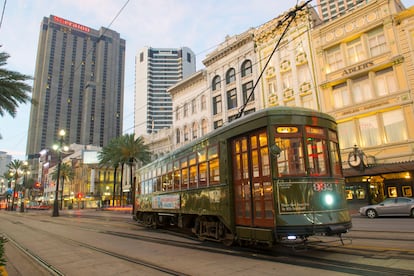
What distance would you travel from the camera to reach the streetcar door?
275 inches

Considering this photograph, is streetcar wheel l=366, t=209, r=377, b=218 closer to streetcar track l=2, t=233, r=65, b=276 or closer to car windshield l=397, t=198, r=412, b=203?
car windshield l=397, t=198, r=412, b=203

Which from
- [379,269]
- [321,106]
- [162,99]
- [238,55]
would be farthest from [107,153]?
[162,99]

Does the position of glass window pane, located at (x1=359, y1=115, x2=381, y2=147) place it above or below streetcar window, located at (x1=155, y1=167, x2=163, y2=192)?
above

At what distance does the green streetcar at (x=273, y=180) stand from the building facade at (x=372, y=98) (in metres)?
15.3

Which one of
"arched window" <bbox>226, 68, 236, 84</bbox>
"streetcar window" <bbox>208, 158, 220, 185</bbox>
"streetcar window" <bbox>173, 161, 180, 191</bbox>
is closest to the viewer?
"streetcar window" <bbox>208, 158, 220, 185</bbox>

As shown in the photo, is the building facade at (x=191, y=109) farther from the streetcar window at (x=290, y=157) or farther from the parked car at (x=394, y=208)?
the streetcar window at (x=290, y=157)

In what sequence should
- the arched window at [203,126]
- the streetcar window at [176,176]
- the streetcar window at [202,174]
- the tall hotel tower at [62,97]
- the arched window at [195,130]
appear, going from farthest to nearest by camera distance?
the tall hotel tower at [62,97], the arched window at [195,130], the arched window at [203,126], the streetcar window at [176,176], the streetcar window at [202,174]

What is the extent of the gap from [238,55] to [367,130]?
1590 cm

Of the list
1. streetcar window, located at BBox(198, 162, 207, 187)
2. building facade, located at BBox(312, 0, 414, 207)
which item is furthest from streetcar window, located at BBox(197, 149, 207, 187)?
building facade, located at BBox(312, 0, 414, 207)

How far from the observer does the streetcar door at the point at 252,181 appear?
6.98 metres

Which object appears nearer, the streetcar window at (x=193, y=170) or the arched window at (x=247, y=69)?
the streetcar window at (x=193, y=170)

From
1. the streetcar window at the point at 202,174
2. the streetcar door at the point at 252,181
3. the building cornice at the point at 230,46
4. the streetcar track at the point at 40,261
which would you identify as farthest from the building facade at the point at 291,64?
the streetcar track at the point at 40,261

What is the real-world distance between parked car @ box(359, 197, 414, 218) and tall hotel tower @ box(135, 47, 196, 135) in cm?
12127

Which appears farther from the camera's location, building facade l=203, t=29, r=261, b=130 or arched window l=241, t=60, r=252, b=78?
arched window l=241, t=60, r=252, b=78
